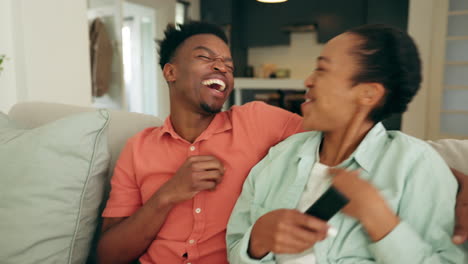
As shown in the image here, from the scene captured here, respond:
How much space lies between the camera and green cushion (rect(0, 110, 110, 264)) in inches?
37.3

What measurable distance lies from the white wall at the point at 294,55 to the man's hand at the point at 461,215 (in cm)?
522

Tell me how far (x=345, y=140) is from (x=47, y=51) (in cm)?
267

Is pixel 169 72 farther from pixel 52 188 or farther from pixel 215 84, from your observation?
pixel 52 188

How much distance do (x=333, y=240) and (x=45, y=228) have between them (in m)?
0.73

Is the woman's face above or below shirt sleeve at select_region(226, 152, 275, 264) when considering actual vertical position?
above

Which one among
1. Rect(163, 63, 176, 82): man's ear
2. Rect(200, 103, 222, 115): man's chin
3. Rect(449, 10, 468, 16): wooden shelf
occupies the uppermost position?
Rect(449, 10, 468, 16): wooden shelf

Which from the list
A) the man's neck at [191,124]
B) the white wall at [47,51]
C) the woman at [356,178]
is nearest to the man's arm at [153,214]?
the woman at [356,178]

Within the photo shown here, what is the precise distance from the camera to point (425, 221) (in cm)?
74

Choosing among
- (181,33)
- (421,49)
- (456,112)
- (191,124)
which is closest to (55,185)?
(191,124)

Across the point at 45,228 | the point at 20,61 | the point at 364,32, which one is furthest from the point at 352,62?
the point at 20,61

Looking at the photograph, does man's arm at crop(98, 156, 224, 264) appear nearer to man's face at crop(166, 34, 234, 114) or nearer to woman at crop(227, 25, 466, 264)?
woman at crop(227, 25, 466, 264)

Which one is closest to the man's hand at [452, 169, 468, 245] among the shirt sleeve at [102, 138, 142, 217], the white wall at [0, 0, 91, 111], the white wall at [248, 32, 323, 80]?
the shirt sleeve at [102, 138, 142, 217]

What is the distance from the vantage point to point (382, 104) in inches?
35.3

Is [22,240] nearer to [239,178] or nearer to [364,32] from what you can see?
[239,178]
